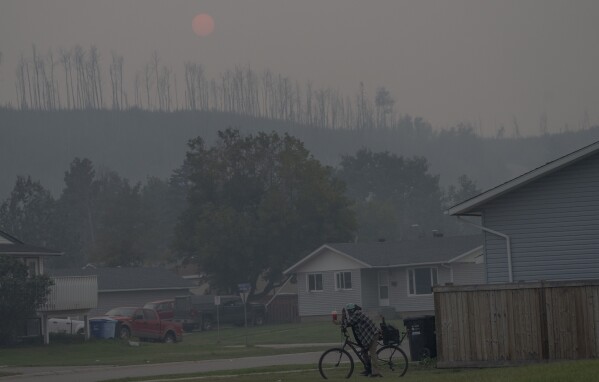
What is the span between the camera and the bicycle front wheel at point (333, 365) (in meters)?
22.9

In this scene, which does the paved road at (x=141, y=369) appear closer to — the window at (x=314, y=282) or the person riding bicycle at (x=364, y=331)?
the person riding bicycle at (x=364, y=331)

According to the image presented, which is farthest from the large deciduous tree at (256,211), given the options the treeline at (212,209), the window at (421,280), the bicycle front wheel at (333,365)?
the bicycle front wheel at (333,365)

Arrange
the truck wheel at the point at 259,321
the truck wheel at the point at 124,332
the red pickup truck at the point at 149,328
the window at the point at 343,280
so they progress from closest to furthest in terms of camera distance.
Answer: the red pickup truck at the point at 149,328 → the truck wheel at the point at 124,332 → the window at the point at 343,280 → the truck wheel at the point at 259,321

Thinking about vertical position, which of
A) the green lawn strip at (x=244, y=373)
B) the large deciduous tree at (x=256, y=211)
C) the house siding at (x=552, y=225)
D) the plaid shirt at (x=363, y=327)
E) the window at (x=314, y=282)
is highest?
the large deciduous tree at (x=256, y=211)

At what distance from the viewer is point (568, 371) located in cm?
1766

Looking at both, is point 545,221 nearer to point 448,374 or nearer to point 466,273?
point 448,374

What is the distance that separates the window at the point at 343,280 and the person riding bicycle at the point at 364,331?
157 feet

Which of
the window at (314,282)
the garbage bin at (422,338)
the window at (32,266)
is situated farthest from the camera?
the window at (314,282)

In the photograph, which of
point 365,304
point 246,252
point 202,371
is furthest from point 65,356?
point 246,252

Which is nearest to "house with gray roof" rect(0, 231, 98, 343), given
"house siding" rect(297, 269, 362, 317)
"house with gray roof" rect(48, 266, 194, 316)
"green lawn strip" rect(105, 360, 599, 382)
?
"house siding" rect(297, 269, 362, 317)

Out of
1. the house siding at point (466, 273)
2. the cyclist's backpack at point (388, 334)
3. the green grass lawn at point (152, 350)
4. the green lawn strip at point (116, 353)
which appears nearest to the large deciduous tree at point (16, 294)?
the green grass lawn at point (152, 350)

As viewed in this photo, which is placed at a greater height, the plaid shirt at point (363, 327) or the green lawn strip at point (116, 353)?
the plaid shirt at point (363, 327)

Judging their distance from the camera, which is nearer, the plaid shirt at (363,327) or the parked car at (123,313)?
the plaid shirt at (363,327)

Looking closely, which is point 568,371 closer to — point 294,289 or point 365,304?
point 365,304
